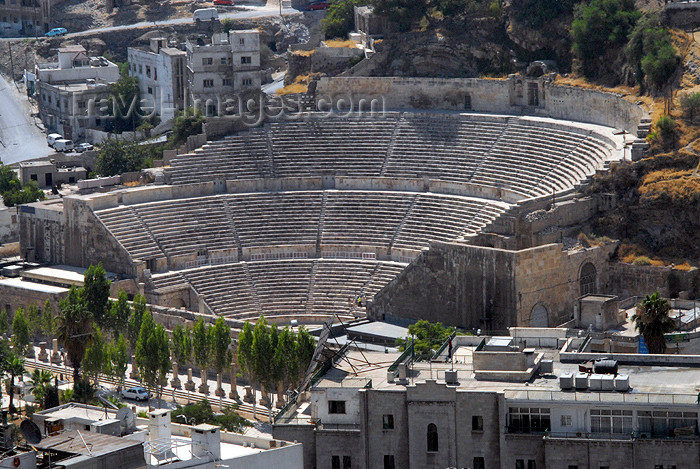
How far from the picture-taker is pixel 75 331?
71438mm

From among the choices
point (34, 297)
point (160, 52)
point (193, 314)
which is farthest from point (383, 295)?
point (160, 52)

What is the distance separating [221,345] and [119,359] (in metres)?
4.30

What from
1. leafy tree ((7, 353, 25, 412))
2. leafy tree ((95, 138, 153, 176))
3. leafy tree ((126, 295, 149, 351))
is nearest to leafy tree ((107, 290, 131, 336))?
leafy tree ((126, 295, 149, 351))

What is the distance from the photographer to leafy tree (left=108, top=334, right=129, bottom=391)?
71.2 m

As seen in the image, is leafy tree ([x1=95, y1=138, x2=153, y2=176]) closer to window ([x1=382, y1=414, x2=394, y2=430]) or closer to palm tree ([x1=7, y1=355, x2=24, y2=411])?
palm tree ([x1=7, y1=355, x2=24, y2=411])

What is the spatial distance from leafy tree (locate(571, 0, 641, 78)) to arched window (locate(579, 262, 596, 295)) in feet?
64.0

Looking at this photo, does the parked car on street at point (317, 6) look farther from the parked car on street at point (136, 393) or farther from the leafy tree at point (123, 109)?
the parked car on street at point (136, 393)

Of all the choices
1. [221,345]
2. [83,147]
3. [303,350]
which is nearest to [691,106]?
[303,350]

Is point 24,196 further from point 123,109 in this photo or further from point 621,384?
point 621,384

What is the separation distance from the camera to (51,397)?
215 feet

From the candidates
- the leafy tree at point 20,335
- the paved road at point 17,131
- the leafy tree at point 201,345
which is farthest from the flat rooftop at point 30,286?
the paved road at point 17,131

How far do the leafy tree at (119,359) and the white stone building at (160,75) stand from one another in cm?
3909

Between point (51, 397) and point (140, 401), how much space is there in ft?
22.4

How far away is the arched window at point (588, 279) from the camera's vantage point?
252 feet
